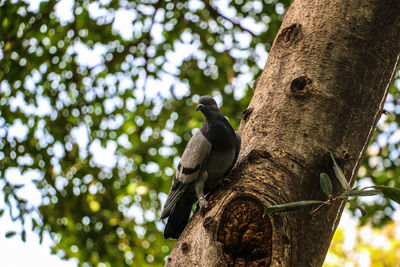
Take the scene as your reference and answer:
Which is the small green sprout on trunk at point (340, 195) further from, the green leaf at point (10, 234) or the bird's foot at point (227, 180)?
the green leaf at point (10, 234)

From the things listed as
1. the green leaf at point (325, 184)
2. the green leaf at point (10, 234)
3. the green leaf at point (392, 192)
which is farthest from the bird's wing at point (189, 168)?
the green leaf at point (10, 234)

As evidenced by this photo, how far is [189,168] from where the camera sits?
1.98 m

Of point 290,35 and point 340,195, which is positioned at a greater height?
point 290,35

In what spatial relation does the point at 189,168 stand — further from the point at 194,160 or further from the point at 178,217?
the point at 178,217

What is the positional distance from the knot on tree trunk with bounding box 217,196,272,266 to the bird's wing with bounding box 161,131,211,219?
1.80ft

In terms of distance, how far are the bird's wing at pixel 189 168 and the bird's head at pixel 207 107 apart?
0.61 feet

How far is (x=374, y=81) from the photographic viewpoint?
1.70 m

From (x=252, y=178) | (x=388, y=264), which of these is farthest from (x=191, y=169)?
(x=388, y=264)

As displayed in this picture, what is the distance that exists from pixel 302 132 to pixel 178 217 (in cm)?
79

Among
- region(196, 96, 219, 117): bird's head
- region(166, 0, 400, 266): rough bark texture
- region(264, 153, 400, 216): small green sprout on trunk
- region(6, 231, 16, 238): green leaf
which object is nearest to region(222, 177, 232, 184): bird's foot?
region(166, 0, 400, 266): rough bark texture

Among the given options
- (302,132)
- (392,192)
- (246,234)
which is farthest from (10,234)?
(392,192)

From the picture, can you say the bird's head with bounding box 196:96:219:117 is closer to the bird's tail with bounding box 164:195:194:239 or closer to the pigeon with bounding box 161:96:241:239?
the pigeon with bounding box 161:96:241:239

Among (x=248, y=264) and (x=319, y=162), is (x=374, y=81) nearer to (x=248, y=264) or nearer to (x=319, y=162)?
(x=319, y=162)

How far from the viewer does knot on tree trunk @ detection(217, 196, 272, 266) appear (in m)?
1.37
